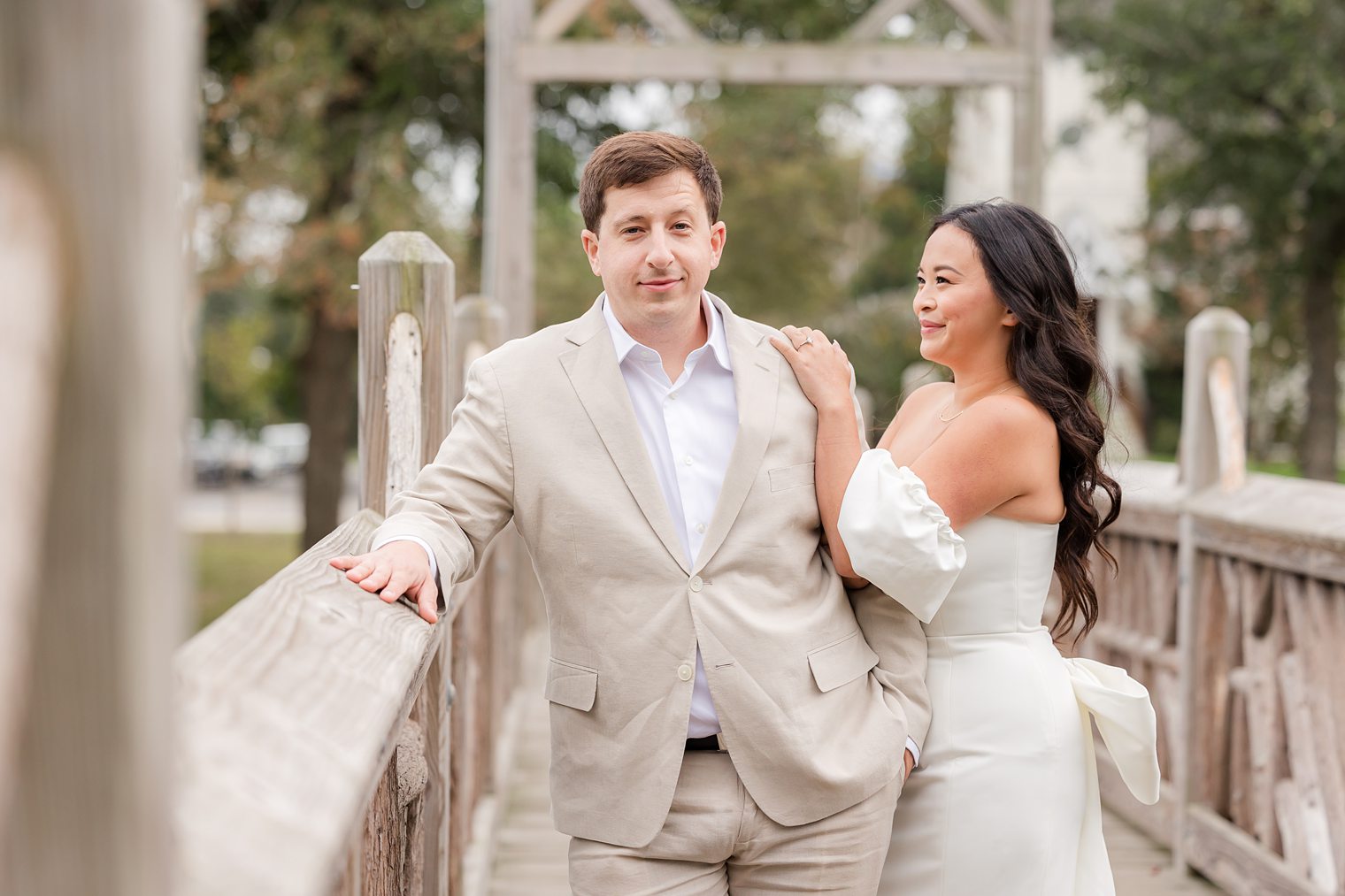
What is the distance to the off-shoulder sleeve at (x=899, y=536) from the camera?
6.98ft

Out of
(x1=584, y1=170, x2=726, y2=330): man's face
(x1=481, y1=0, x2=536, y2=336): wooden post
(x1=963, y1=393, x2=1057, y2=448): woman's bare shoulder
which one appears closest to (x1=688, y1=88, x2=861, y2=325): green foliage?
(x1=481, y1=0, x2=536, y2=336): wooden post

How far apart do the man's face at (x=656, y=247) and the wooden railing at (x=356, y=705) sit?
20.6 inches

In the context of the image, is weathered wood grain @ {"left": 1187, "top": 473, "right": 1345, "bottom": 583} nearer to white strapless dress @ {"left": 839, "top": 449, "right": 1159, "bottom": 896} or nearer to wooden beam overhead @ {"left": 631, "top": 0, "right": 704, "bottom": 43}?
white strapless dress @ {"left": 839, "top": 449, "right": 1159, "bottom": 896}

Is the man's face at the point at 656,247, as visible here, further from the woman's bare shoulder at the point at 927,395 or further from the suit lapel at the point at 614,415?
the woman's bare shoulder at the point at 927,395

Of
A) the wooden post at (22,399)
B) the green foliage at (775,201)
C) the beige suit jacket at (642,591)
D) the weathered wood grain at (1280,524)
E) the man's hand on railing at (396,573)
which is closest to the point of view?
the wooden post at (22,399)

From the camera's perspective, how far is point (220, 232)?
12289 millimetres

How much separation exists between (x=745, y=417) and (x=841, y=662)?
0.42 meters

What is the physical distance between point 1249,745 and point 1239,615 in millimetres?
386

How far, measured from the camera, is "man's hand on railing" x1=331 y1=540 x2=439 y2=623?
1.88 metres

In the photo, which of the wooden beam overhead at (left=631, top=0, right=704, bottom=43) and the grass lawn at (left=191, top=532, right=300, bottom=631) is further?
the grass lawn at (left=191, top=532, right=300, bottom=631)

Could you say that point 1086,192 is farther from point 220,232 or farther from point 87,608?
point 87,608

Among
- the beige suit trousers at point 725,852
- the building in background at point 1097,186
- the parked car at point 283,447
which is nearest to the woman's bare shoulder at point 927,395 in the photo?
the beige suit trousers at point 725,852

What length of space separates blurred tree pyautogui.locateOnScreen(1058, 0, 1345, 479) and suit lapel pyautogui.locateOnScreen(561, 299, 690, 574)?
1198 centimetres

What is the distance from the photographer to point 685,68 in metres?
6.85
